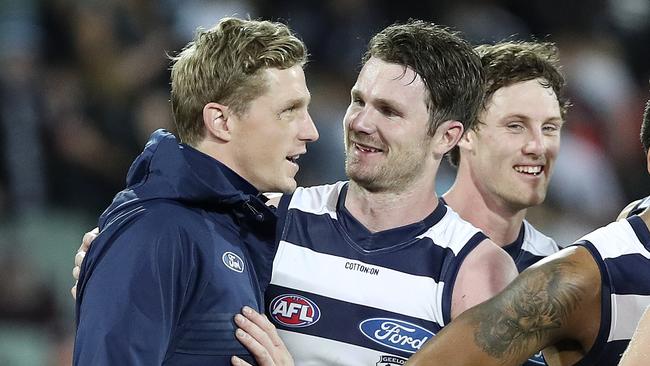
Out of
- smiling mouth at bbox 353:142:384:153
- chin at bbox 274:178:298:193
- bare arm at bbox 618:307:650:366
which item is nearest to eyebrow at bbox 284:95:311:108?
chin at bbox 274:178:298:193

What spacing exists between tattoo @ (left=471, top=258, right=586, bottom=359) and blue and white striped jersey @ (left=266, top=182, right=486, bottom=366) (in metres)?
0.48

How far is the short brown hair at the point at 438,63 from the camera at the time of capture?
3566 millimetres

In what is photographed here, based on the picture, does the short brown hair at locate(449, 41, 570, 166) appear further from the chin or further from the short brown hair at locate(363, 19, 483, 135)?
the chin

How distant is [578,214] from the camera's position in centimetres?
791

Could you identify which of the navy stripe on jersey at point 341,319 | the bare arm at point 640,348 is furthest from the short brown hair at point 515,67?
A: the bare arm at point 640,348

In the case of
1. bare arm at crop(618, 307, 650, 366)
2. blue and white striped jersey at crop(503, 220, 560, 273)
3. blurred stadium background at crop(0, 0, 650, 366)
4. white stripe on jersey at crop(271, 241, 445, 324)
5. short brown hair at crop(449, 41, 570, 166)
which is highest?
blurred stadium background at crop(0, 0, 650, 366)

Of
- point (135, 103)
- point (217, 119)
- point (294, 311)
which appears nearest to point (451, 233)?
point (294, 311)

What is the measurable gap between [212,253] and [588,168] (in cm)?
581

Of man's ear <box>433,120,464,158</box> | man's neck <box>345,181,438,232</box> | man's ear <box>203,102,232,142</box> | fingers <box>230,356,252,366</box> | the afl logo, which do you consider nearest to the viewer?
fingers <box>230,356,252,366</box>

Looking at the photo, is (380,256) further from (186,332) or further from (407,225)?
(186,332)

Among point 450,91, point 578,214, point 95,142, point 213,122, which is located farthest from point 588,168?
point 213,122

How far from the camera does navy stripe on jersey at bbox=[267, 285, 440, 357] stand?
3273mm

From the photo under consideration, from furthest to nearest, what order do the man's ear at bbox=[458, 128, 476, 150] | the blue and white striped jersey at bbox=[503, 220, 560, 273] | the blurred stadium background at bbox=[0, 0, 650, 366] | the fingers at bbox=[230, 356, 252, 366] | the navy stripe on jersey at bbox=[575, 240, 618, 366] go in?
Answer: the blurred stadium background at bbox=[0, 0, 650, 366] → the man's ear at bbox=[458, 128, 476, 150] → the blue and white striped jersey at bbox=[503, 220, 560, 273] → the navy stripe on jersey at bbox=[575, 240, 618, 366] → the fingers at bbox=[230, 356, 252, 366]

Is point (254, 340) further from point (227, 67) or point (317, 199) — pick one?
point (317, 199)
